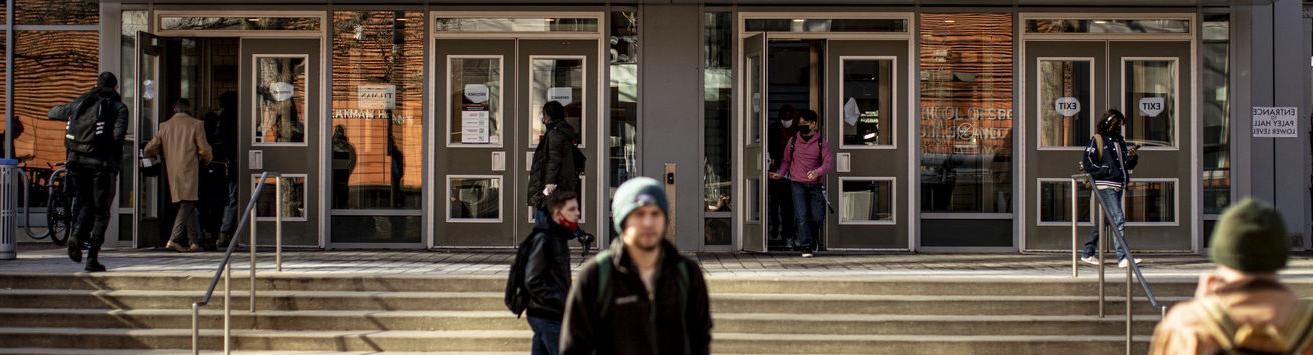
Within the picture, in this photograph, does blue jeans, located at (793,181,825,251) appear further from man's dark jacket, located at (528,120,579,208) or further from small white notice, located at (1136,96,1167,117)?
small white notice, located at (1136,96,1167,117)

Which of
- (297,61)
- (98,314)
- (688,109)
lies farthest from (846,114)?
(98,314)

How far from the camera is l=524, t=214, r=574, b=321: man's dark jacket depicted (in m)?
7.08

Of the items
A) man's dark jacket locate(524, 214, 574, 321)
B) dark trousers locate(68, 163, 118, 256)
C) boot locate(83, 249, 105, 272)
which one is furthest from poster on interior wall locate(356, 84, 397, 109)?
man's dark jacket locate(524, 214, 574, 321)

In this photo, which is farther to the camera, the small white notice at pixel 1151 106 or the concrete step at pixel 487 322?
the small white notice at pixel 1151 106

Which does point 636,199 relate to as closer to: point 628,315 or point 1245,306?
A: point 628,315

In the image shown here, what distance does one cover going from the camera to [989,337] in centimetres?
999

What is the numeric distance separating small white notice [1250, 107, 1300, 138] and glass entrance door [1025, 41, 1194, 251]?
740 millimetres

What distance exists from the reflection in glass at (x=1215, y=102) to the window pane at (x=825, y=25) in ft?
10.0

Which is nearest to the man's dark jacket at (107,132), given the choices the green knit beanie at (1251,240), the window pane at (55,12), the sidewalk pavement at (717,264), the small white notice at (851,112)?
the sidewalk pavement at (717,264)

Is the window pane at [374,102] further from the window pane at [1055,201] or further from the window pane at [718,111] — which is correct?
the window pane at [1055,201]

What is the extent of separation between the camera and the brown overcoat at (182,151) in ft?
43.7

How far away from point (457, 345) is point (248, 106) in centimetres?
552

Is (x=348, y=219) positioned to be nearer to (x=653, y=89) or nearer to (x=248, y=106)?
(x=248, y=106)

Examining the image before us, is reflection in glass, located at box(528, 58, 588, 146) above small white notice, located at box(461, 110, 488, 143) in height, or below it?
above
